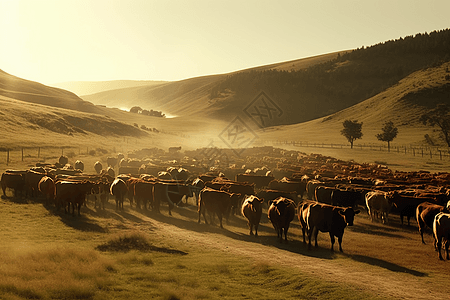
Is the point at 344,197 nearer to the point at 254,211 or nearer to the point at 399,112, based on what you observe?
the point at 254,211

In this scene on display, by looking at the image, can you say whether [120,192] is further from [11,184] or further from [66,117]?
[66,117]

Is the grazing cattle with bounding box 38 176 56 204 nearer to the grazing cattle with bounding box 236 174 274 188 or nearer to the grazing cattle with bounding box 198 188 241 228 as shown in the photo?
the grazing cattle with bounding box 198 188 241 228

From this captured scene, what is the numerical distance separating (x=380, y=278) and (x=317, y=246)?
4.29 meters

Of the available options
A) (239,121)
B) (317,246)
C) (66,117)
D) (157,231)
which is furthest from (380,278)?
(239,121)

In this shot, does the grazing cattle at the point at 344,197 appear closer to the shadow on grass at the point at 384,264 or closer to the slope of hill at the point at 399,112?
the shadow on grass at the point at 384,264

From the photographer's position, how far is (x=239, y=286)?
36.5 feet

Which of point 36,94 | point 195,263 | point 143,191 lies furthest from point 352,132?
point 36,94

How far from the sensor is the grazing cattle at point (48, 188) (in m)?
22.0

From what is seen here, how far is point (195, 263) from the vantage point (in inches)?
507

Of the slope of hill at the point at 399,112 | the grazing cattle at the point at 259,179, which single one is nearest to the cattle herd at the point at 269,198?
the grazing cattle at the point at 259,179

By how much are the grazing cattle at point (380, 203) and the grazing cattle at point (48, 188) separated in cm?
1911

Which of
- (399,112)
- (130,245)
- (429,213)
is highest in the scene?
(399,112)

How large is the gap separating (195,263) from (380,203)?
13462mm

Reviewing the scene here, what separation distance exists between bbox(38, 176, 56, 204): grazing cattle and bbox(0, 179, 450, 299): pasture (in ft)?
9.49
